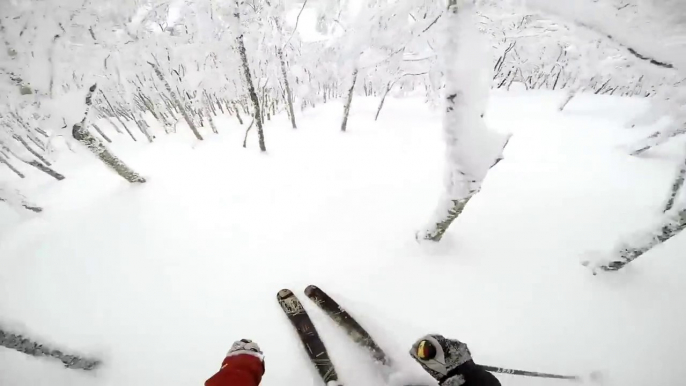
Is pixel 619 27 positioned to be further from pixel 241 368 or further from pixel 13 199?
pixel 13 199

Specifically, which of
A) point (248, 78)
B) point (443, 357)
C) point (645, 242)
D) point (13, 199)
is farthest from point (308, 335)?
point (13, 199)

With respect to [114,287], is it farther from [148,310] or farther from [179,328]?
[179,328]

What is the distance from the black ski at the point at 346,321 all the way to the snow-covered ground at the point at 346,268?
0.43 ft

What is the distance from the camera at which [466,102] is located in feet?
7.02

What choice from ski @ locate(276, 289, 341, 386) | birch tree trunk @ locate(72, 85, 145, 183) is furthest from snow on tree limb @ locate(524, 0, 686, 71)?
birch tree trunk @ locate(72, 85, 145, 183)

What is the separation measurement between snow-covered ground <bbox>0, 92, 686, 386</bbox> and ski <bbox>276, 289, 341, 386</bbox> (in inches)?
4.5

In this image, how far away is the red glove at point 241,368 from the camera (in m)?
1.75

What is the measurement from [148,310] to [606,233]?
23.1 ft

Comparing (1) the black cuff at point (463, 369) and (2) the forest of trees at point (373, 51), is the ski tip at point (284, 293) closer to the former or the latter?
(1) the black cuff at point (463, 369)

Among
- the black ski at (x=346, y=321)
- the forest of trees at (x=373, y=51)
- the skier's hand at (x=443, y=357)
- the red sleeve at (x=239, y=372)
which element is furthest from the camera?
the black ski at (x=346, y=321)

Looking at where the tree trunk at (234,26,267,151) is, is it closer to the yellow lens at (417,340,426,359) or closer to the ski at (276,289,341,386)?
the ski at (276,289,341,386)

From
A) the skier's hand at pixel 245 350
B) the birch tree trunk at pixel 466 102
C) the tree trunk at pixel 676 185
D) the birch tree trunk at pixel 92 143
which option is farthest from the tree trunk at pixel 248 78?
the tree trunk at pixel 676 185

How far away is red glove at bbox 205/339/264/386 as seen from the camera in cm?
175

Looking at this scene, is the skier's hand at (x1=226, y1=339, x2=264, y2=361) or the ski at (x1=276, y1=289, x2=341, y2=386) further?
the ski at (x1=276, y1=289, x2=341, y2=386)
